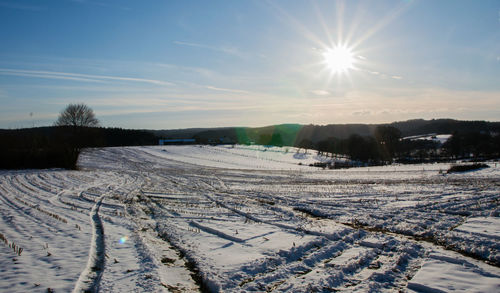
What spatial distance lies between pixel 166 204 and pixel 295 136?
612ft

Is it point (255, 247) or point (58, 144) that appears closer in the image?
point (255, 247)

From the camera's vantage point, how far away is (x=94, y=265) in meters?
7.04

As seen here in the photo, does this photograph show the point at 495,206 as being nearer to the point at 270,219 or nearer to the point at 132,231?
the point at 270,219

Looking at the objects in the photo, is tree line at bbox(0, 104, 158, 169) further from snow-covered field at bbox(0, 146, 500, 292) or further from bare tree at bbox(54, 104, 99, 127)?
snow-covered field at bbox(0, 146, 500, 292)

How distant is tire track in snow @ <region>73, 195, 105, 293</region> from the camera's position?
588cm

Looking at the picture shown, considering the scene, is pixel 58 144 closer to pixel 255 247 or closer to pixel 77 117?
pixel 77 117

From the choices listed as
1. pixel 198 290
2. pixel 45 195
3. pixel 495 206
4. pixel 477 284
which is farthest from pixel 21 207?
pixel 495 206

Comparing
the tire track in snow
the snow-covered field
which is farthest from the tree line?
the tire track in snow

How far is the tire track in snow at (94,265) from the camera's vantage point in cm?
588

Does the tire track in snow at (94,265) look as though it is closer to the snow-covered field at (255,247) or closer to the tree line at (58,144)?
the snow-covered field at (255,247)

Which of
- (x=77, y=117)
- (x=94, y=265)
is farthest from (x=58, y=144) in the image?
(x=94, y=265)

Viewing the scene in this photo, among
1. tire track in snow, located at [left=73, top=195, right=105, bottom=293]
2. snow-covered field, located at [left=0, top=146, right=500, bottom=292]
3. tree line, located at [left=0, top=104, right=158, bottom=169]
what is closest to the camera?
tire track in snow, located at [left=73, top=195, right=105, bottom=293]

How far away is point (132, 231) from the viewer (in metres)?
10.1

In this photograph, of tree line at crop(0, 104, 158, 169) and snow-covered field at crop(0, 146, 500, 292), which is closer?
snow-covered field at crop(0, 146, 500, 292)
